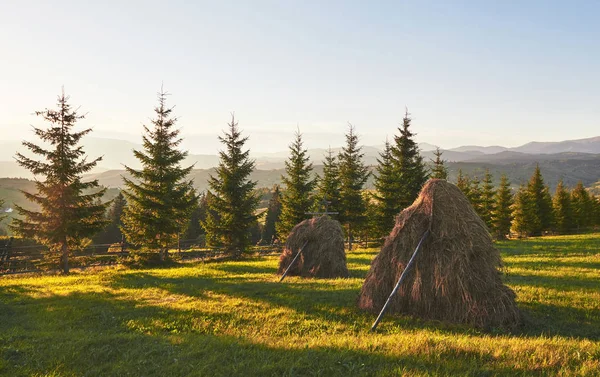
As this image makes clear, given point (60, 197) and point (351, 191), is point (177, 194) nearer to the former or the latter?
point (60, 197)

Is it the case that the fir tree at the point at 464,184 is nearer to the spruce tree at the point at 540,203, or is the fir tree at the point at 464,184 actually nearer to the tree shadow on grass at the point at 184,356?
the spruce tree at the point at 540,203

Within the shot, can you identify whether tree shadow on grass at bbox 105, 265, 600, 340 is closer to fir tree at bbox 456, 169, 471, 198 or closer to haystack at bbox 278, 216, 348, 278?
haystack at bbox 278, 216, 348, 278

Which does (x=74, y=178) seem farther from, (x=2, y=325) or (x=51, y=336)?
(x=51, y=336)

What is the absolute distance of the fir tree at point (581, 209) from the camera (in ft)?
179

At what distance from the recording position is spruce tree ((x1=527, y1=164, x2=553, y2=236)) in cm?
4964

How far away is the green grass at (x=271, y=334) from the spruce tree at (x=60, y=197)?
8206 millimetres

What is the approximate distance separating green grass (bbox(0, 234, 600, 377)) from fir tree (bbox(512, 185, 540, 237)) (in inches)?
1594

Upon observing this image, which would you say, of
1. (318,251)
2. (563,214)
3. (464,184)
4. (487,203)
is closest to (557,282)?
(318,251)

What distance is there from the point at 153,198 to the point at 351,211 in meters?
19.5

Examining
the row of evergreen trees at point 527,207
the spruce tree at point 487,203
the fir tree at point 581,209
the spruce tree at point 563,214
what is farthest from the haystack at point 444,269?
the fir tree at point 581,209

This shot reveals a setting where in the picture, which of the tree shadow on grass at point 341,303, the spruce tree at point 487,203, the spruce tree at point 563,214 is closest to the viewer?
the tree shadow on grass at point 341,303

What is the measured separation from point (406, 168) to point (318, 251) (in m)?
20.7

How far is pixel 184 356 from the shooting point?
5.78 m

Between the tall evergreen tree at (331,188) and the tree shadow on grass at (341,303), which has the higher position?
the tall evergreen tree at (331,188)
